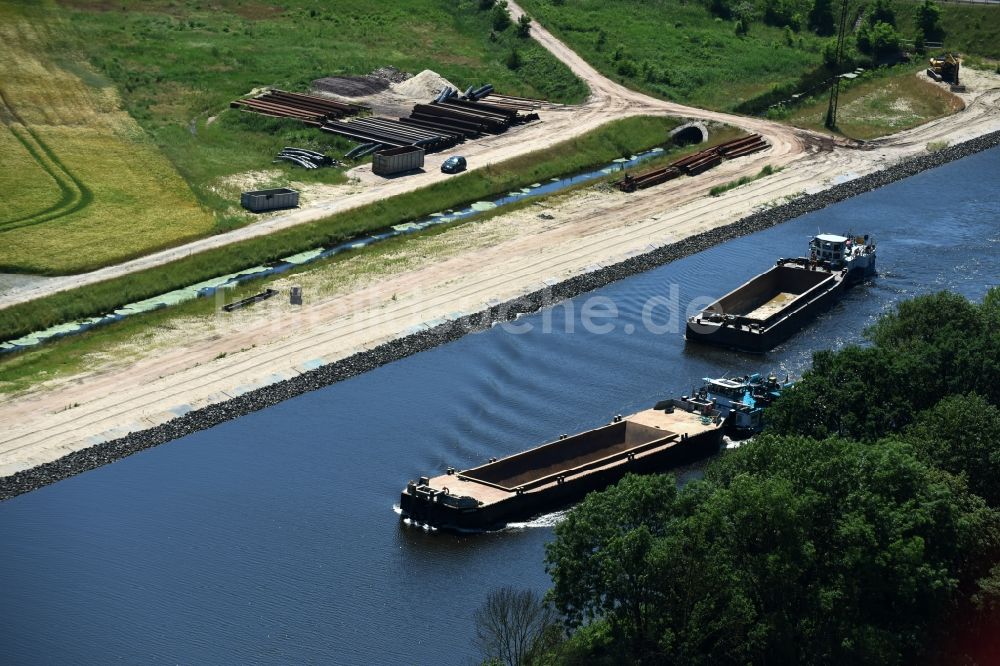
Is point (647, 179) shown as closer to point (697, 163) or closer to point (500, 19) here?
point (697, 163)

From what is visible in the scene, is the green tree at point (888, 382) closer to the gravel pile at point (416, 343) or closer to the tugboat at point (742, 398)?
the tugboat at point (742, 398)

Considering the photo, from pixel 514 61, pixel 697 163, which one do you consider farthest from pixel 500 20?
pixel 697 163

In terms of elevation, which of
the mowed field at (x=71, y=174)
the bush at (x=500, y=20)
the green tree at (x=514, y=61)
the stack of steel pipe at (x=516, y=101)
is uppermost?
the mowed field at (x=71, y=174)

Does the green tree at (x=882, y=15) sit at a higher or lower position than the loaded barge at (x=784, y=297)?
lower

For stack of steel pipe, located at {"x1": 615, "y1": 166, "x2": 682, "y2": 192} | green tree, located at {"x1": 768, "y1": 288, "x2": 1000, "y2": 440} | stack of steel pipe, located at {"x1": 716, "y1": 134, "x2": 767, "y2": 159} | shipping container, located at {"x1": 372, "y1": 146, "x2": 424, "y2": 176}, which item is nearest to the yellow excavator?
stack of steel pipe, located at {"x1": 716, "y1": 134, "x2": 767, "y2": 159}

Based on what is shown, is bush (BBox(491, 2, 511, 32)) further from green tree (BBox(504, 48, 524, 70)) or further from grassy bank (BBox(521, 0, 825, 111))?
green tree (BBox(504, 48, 524, 70))

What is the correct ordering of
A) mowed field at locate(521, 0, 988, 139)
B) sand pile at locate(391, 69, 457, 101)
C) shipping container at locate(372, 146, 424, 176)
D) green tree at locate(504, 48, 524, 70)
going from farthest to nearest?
green tree at locate(504, 48, 524, 70)
mowed field at locate(521, 0, 988, 139)
sand pile at locate(391, 69, 457, 101)
shipping container at locate(372, 146, 424, 176)

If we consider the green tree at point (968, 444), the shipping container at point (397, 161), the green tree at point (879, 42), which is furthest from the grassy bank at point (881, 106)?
the green tree at point (968, 444)
